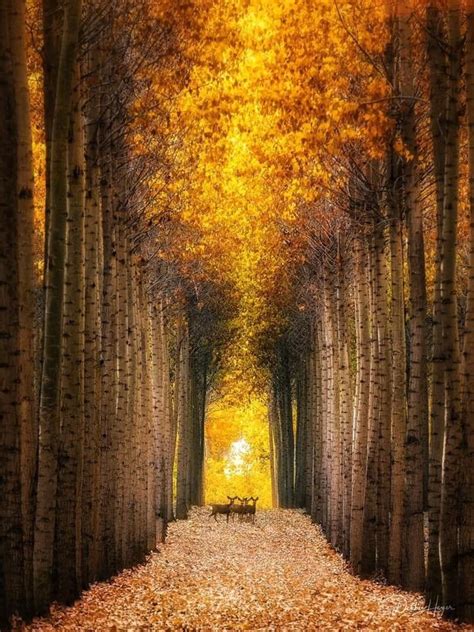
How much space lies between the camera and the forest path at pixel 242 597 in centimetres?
1222

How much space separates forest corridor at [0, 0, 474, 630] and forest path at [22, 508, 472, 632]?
3.7 inches

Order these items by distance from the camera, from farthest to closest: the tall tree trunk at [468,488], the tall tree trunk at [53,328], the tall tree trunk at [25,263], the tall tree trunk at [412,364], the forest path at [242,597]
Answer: the tall tree trunk at [412,364] < the forest path at [242,597] < the tall tree trunk at [53,328] < the tall tree trunk at [468,488] < the tall tree trunk at [25,263]

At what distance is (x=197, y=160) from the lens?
78.4 ft

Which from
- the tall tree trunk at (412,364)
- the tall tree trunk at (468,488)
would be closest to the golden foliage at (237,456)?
the tall tree trunk at (412,364)

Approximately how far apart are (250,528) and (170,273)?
10766mm

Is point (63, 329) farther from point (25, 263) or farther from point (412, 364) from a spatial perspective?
point (412, 364)

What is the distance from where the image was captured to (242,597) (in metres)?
15.8

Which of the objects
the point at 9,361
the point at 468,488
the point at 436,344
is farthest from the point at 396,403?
the point at 9,361

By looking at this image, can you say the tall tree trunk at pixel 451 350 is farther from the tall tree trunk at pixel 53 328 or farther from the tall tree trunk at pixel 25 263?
the tall tree trunk at pixel 25 263

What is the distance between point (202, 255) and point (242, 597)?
55.8ft

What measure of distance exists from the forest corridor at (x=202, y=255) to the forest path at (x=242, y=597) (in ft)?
0.31

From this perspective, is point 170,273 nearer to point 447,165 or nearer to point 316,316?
point 316,316

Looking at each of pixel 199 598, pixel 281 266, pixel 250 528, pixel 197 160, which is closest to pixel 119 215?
pixel 197 160

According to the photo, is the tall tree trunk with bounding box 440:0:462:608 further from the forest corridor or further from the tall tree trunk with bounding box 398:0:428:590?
the tall tree trunk with bounding box 398:0:428:590
